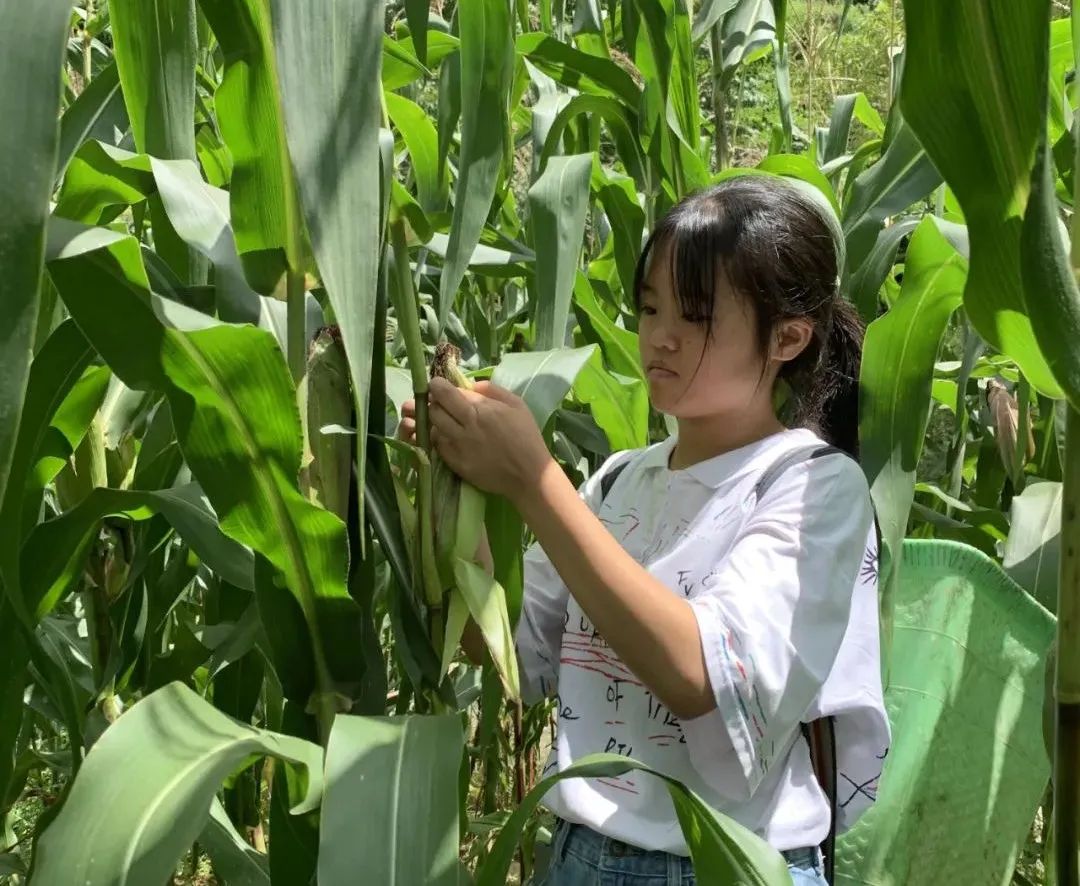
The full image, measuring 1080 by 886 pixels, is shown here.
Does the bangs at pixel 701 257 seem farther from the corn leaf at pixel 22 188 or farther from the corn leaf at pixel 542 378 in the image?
the corn leaf at pixel 22 188

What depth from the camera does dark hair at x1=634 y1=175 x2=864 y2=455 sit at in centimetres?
86

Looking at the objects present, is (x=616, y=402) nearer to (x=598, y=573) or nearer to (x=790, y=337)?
(x=790, y=337)

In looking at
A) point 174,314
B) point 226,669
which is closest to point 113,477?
point 226,669

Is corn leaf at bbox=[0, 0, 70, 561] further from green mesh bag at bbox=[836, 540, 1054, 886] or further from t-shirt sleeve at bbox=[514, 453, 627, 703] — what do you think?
green mesh bag at bbox=[836, 540, 1054, 886]

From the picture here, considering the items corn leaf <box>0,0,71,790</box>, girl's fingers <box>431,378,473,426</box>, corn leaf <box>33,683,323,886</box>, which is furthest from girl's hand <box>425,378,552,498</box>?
corn leaf <box>0,0,71,790</box>

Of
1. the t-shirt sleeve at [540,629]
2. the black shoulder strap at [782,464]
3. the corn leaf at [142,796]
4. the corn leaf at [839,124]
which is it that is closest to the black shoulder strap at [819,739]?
the black shoulder strap at [782,464]

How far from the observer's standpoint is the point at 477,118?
2.32 feet

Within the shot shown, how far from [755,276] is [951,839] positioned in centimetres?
60

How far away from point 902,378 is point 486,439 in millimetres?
370

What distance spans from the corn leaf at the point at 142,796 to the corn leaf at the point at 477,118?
12.2 inches

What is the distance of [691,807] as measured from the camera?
1.82 feet

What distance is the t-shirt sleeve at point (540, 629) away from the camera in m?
0.97

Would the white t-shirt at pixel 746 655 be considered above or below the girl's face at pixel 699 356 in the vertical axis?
below

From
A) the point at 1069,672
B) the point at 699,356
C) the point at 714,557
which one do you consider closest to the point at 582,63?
the point at 699,356
